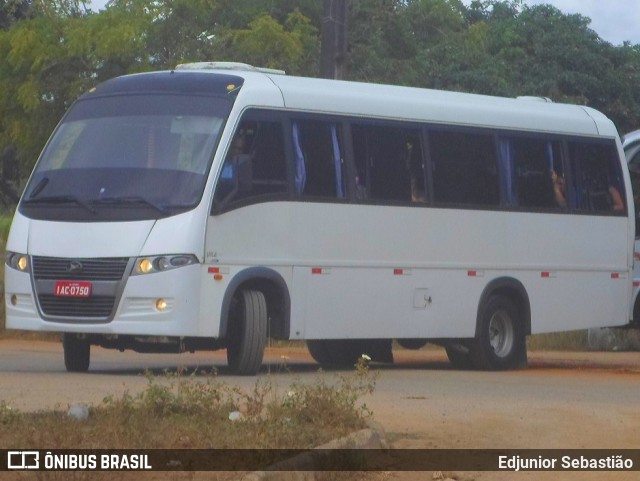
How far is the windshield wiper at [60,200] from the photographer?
47.2 feet

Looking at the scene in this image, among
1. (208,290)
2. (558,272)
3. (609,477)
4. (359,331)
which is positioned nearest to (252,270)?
(208,290)

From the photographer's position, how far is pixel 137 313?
1400 centimetres

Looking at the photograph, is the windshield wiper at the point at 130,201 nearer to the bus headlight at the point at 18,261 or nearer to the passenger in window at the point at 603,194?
the bus headlight at the point at 18,261

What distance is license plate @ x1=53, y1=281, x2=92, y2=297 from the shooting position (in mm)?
14148

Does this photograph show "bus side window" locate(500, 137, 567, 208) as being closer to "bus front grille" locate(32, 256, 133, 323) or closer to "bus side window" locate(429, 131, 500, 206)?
"bus side window" locate(429, 131, 500, 206)

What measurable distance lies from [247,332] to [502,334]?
445 cm

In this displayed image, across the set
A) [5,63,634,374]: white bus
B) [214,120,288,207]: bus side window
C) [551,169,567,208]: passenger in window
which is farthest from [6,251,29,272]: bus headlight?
[551,169,567,208]: passenger in window

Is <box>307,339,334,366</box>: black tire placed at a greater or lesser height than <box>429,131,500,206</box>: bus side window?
lesser

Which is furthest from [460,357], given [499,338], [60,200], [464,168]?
[60,200]

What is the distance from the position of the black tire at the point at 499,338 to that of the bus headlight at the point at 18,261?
531 centimetres

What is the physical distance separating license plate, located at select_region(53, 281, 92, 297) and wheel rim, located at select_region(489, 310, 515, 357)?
18.0 ft

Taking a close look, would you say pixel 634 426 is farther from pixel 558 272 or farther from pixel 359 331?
pixel 558 272

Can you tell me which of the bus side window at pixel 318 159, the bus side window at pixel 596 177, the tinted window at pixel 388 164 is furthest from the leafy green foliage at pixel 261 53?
the bus side window at pixel 318 159

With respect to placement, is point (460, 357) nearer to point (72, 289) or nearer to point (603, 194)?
point (603, 194)
